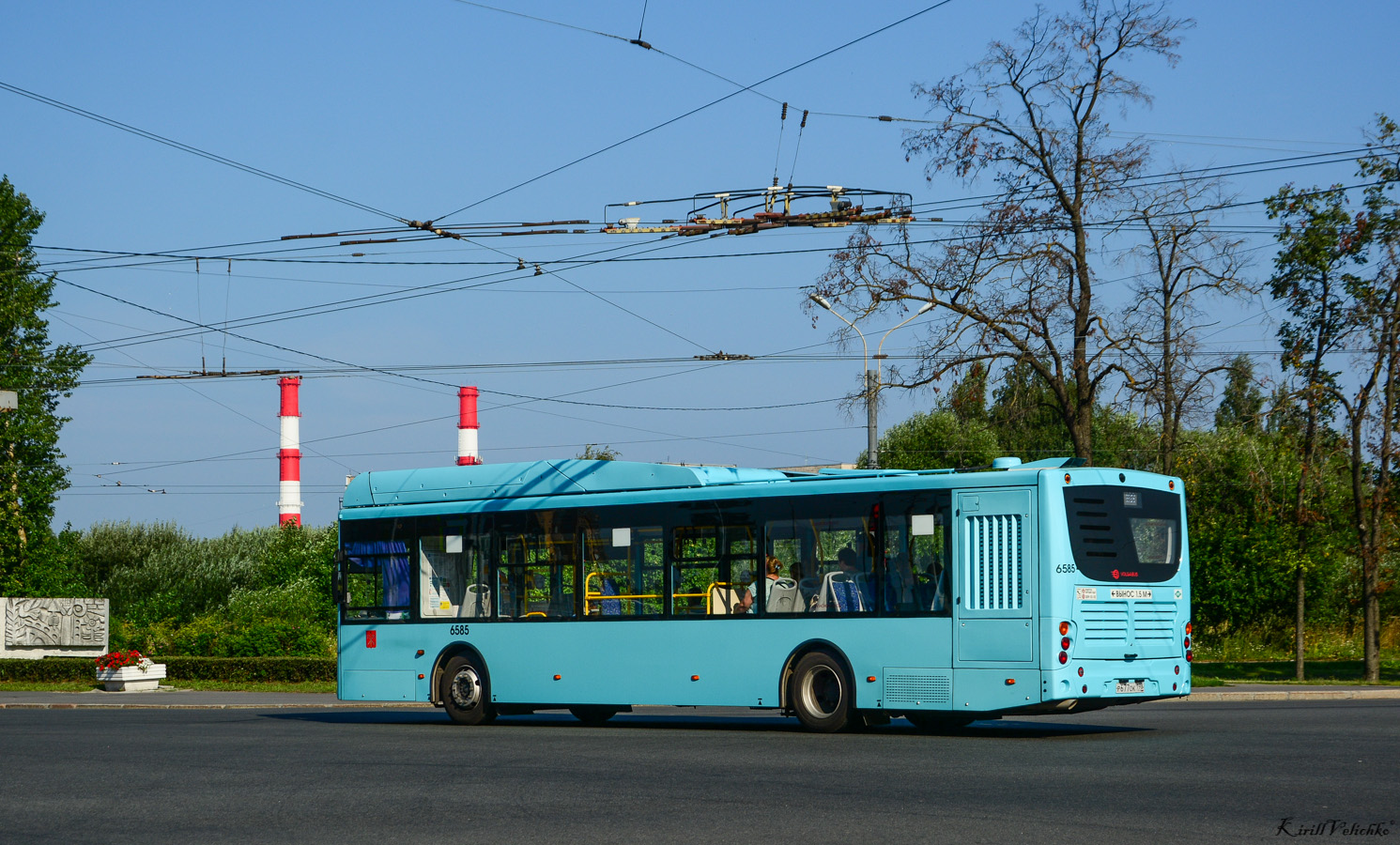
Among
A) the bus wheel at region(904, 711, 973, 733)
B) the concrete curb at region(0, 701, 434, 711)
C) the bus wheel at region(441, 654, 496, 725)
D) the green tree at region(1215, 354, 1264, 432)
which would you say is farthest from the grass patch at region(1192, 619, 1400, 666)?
the bus wheel at region(441, 654, 496, 725)

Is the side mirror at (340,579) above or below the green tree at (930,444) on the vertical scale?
below

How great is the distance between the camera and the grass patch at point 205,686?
108 ft

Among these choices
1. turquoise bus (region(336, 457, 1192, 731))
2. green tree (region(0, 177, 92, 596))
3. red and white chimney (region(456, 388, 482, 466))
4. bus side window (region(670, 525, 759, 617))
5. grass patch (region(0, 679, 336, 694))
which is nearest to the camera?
turquoise bus (region(336, 457, 1192, 731))

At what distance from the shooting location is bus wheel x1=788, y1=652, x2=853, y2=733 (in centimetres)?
1633

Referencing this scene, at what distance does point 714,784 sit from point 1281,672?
2584cm

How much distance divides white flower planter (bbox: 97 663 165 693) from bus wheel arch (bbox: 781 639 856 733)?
2180 centimetres

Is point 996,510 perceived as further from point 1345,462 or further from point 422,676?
point 1345,462

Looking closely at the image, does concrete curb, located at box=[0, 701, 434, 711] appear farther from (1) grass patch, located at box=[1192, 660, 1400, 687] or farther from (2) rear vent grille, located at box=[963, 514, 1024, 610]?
(1) grass patch, located at box=[1192, 660, 1400, 687]

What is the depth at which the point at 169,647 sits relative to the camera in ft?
136

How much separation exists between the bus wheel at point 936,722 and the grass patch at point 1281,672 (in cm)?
1358

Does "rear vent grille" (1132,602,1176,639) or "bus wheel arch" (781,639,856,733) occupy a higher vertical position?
"rear vent grille" (1132,602,1176,639)

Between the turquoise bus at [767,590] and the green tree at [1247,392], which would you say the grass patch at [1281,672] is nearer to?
the green tree at [1247,392]

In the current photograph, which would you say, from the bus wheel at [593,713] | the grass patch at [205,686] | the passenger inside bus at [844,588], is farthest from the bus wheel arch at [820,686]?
the grass patch at [205,686]

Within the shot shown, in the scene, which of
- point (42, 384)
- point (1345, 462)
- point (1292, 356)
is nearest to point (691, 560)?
point (1292, 356)
